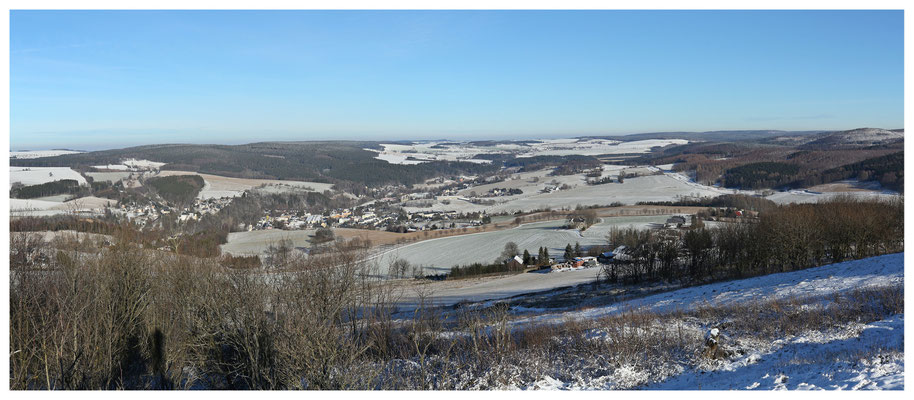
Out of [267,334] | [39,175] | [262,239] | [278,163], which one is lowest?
[262,239]

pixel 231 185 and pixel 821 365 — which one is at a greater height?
pixel 821 365

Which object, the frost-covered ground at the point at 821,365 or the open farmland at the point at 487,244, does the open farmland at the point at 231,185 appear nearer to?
the open farmland at the point at 487,244

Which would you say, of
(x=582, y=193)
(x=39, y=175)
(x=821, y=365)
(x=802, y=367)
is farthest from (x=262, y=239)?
(x=582, y=193)

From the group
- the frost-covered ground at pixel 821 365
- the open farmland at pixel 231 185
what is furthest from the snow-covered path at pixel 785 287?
the open farmland at pixel 231 185

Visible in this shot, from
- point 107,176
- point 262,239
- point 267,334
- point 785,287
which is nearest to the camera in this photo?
point 267,334

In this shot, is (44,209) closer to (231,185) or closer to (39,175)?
(39,175)

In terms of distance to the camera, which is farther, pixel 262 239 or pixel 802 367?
pixel 262 239

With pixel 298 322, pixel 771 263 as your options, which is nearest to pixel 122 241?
pixel 298 322

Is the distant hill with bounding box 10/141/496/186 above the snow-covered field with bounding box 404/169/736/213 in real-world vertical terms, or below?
above

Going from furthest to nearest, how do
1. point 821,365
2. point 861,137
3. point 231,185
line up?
point 861,137 < point 231,185 < point 821,365

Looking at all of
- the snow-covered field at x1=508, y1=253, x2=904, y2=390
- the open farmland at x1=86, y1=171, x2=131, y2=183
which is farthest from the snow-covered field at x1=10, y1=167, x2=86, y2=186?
the snow-covered field at x1=508, y1=253, x2=904, y2=390

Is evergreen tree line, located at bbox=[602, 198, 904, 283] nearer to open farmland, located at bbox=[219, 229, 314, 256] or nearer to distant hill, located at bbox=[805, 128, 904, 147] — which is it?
open farmland, located at bbox=[219, 229, 314, 256]
